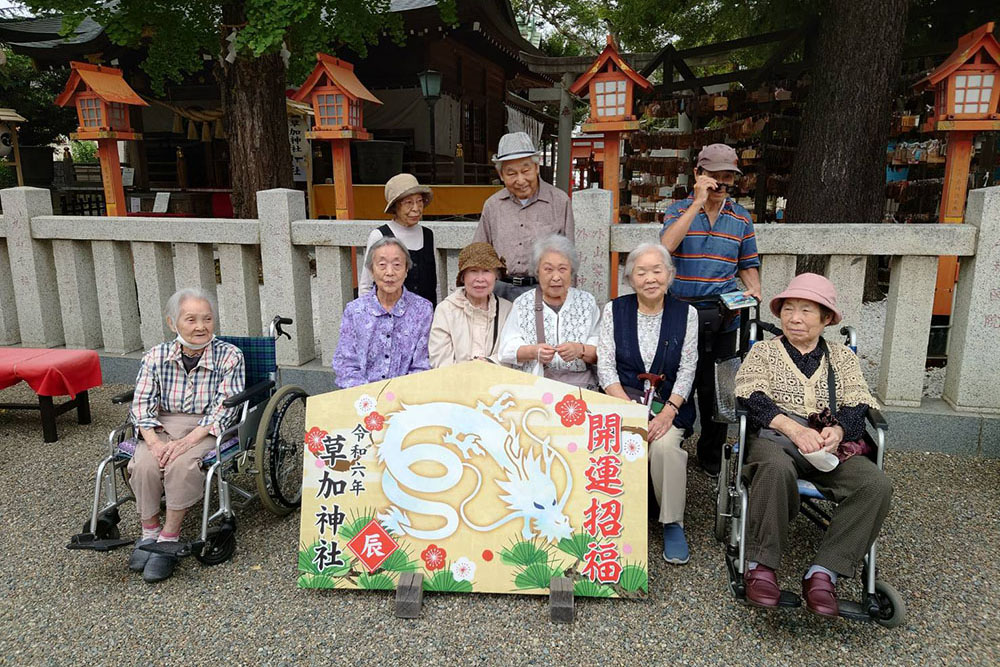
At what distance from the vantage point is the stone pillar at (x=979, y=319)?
146 inches

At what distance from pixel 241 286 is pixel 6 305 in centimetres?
224

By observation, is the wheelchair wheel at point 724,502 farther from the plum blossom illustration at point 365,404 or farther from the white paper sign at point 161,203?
the white paper sign at point 161,203

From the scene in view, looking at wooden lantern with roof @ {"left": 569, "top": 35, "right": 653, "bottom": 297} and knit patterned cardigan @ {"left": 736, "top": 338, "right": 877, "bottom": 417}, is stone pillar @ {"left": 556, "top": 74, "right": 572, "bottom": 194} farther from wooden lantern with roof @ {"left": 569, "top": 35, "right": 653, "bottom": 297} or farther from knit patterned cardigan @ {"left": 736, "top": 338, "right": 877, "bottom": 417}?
knit patterned cardigan @ {"left": 736, "top": 338, "right": 877, "bottom": 417}

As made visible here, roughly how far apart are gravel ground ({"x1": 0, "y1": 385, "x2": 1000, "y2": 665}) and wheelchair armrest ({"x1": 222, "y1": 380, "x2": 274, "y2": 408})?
2.15 feet

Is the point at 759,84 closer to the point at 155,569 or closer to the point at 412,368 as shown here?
the point at 412,368

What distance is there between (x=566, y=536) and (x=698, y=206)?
168 cm

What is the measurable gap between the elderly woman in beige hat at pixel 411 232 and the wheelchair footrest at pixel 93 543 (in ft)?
5.07

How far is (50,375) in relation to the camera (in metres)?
4.24

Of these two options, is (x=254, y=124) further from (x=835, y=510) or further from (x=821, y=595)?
(x=821, y=595)

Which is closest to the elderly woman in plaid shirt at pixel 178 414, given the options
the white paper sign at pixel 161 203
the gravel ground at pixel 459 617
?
the gravel ground at pixel 459 617

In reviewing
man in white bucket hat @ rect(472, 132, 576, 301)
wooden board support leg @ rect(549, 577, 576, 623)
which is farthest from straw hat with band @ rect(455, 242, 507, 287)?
wooden board support leg @ rect(549, 577, 576, 623)

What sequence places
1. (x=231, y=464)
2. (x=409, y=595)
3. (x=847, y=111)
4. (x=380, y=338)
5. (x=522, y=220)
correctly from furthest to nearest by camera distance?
(x=847, y=111) → (x=522, y=220) → (x=380, y=338) → (x=231, y=464) → (x=409, y=595)

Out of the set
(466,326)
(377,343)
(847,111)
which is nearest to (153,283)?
(377,343)

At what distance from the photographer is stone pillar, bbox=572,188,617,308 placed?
13.5ft
